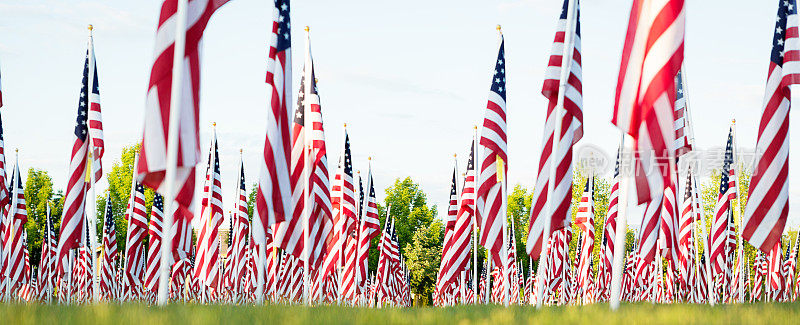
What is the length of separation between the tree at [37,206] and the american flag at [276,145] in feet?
170

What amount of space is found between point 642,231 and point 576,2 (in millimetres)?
8982

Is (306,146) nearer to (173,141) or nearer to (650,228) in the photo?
(650,228)

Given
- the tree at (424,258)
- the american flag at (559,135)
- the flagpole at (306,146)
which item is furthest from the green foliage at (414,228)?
the american flag at (559,135)

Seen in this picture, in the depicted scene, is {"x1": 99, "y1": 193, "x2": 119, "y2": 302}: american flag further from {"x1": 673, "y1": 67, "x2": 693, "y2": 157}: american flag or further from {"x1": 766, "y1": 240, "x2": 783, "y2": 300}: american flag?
{"x1": 766, "y1": 240, "x2": 783, "y2": 300}: american flag

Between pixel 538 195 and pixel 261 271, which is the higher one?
pixel 538 195

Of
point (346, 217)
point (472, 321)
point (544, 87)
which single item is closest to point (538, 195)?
point (544, 87)

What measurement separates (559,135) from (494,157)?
399 centimetres

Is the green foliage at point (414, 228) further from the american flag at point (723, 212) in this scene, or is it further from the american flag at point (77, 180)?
the american flag at point (77, 180)

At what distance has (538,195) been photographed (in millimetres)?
14516

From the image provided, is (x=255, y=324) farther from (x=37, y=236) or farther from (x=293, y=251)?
(x=37, y=236)

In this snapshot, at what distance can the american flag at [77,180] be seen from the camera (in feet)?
58.1

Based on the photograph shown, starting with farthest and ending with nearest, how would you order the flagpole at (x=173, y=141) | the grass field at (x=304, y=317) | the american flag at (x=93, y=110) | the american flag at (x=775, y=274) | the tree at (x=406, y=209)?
1. the tree at (x=406, y=209)
2. the american flag at (x=775, y=274)
3. the american flag at (x=93, y=110)
4. the flagpole at (x=173, y=141)
5. the grass field at (x=304, y=317)

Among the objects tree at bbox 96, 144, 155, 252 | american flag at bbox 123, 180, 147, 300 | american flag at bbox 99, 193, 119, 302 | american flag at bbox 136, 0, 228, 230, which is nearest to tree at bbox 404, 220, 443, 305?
tree at bbox 96, 144, 155, 252

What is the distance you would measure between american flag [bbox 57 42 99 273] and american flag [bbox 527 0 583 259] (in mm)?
9555
